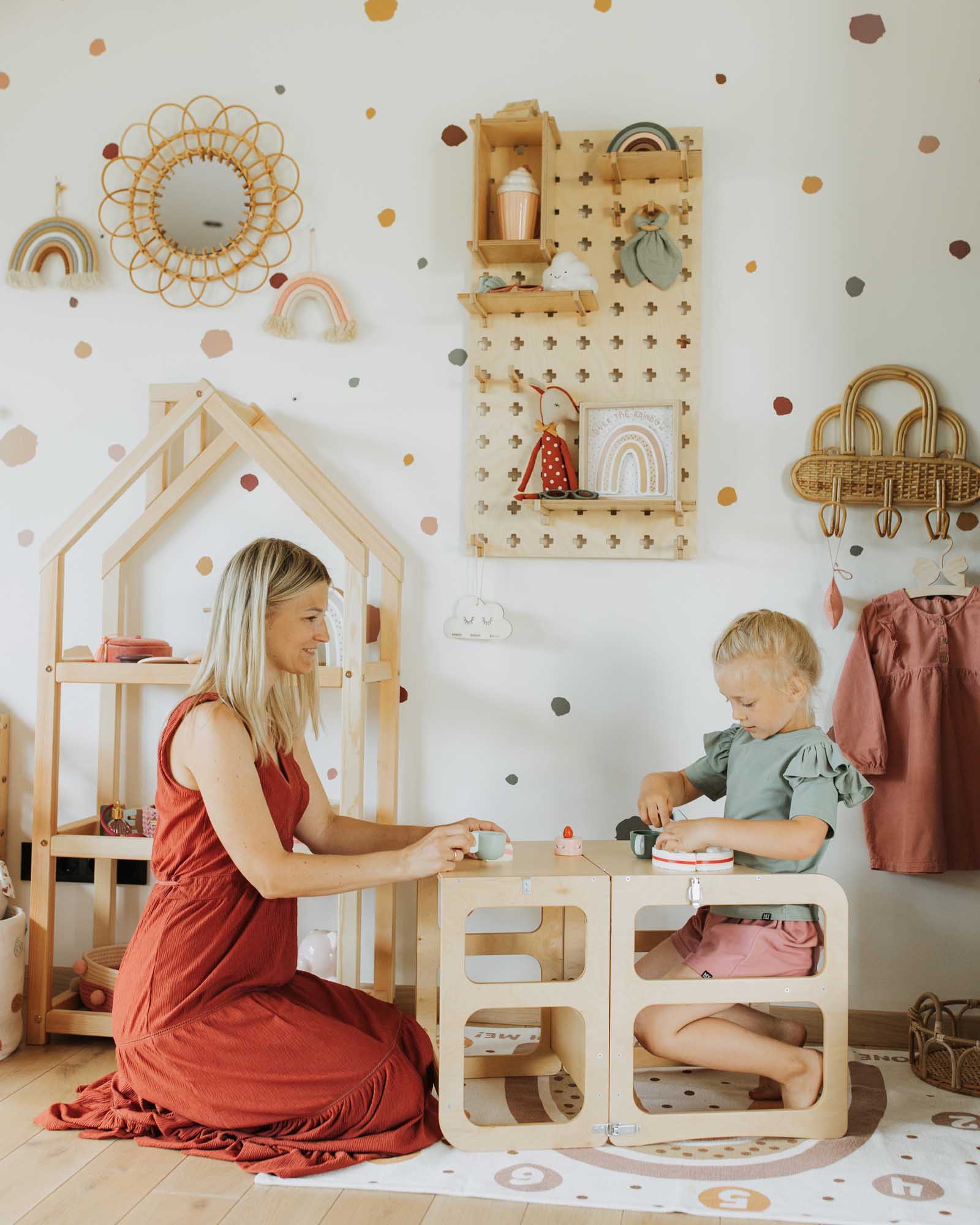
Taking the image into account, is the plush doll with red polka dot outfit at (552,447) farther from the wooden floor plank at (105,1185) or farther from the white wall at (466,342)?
the wooden floor plank at (105,1185)

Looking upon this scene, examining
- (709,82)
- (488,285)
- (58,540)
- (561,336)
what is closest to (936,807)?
(561,336)

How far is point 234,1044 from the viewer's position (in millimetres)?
1933

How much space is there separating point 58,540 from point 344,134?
118 centimetres

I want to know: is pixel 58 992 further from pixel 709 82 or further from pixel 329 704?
pixel 709 82

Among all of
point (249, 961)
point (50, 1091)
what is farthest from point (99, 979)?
point (249, 961)

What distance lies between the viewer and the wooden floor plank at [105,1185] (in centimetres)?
170

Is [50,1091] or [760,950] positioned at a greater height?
[760,950]

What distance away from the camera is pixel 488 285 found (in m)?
2.58

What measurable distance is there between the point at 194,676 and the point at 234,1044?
31.4 inches

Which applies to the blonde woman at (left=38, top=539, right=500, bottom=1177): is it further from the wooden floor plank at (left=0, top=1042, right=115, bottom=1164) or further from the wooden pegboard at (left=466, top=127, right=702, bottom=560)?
Result: the wooden pegboard at (left=466, top=127, right=702, bottom=560)

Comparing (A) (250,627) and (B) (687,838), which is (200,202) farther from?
(B) (687,838)

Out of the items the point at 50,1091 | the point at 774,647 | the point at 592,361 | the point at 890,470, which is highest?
the point at 592,361

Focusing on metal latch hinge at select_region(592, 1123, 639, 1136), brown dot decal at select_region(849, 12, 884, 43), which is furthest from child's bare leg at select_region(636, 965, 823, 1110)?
brown dot decal at select_region(849, 12, 884, 43)

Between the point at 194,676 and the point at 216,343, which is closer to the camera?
the point at 194,676
